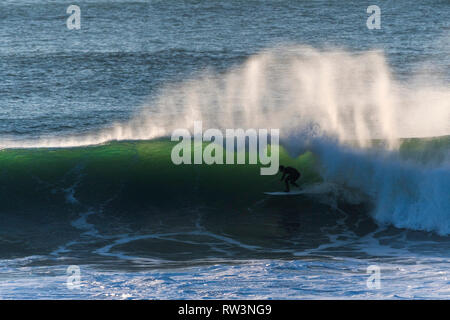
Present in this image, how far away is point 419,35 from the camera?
119ft

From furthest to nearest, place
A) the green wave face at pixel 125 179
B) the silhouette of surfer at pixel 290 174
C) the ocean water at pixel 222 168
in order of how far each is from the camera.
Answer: the green wave face at pixel 125 179 < the silhouette of surfer at pixel 290 174 < the ocean water at pixel 222 168

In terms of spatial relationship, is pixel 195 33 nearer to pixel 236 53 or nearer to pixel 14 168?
pixel 236 53

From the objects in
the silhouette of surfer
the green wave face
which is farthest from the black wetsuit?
the green wave face

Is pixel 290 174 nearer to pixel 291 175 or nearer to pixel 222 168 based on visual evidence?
pixel 291 175

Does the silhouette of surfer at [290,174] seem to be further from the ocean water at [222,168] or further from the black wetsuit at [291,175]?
the ocean water at [222,168]

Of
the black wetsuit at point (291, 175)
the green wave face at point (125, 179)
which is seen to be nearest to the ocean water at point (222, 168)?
the green wave face at point (125, 179)

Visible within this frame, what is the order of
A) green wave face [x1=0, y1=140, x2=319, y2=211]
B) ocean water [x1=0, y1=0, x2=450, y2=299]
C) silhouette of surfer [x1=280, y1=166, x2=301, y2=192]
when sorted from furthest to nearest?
green wave face [x1=0, y1=140, x2=319, y2=211]
silhouette of surfer [x1=280, y1=166, x2=301, y2=192]
ocean water [x1=0, y1=0, x2=450, y2=299]

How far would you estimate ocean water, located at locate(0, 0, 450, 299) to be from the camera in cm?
1247

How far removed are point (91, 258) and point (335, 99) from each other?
43.9 ft

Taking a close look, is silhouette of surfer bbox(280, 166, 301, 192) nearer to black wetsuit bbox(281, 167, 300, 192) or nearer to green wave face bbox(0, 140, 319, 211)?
black wetsuit bbox(281, 167, 300, 192)

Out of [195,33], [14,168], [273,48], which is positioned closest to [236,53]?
[273,48]

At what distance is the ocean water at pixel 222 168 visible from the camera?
12469 millimetres

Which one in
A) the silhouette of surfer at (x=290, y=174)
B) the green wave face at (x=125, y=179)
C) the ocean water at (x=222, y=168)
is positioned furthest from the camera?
the green wave face at (x=125, y=179)

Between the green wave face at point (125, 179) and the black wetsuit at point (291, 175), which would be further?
the green wave face at point (125, 179)
